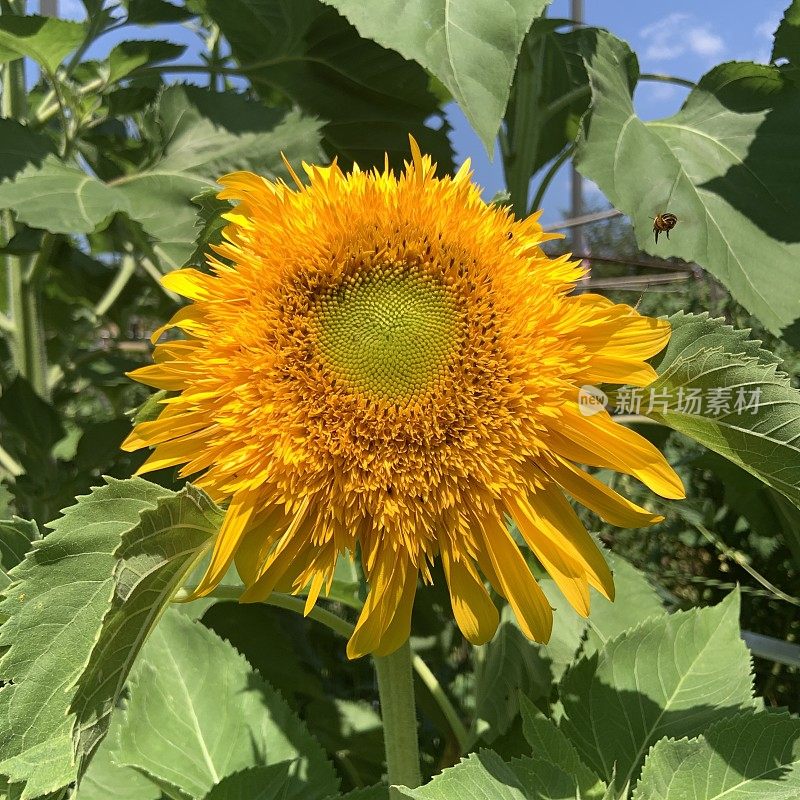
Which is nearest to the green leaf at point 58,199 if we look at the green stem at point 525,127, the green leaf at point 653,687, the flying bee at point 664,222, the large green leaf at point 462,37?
the large green leaf at point 462,37

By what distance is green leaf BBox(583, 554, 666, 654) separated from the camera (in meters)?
0.94

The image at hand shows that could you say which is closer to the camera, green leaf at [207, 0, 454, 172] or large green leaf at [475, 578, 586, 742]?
large green leaf at [475, 578, 586, 742]

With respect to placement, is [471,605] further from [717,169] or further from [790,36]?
[790,36]

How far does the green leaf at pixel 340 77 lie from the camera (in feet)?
3.41

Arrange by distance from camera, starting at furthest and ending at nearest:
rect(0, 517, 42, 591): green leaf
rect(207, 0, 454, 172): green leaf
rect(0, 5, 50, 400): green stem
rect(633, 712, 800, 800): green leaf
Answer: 1. rect(0, 5, 50, 400): green stem
2. rect(207, 0, 454, 172): green leaf
3. rect(0, 517, 42, 591): green leaf
4. rect(633, 712, 800, 800): green leaf

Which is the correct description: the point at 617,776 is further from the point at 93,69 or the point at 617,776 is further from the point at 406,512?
the point at 93,69

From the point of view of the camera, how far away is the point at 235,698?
79 centimetres

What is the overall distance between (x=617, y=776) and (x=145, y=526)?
1.64 feet

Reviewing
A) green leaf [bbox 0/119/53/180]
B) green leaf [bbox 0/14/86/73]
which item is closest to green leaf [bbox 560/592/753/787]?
green leaf [bbox 0/119/53/180]

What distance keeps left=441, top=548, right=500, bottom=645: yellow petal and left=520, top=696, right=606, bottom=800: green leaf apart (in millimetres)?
Result: 111

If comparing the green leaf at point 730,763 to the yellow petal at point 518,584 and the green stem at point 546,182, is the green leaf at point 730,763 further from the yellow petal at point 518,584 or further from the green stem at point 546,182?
the green stem at point 546,182

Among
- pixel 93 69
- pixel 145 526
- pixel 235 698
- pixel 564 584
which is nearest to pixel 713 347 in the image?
pixel 564 584

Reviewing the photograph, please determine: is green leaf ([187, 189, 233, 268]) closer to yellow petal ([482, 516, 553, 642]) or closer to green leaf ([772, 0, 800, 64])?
yellow petal ([482, 516, 553, 642])

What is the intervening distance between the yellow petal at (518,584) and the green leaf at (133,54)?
2.80ft
